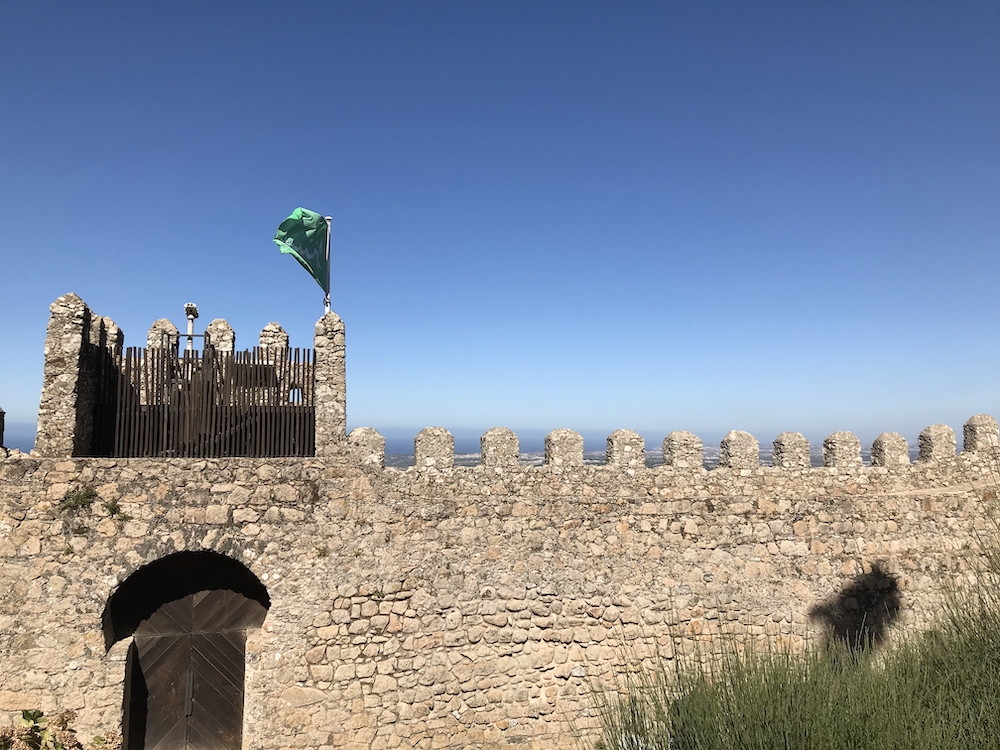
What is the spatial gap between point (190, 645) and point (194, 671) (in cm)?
32

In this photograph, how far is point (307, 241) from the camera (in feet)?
29.0

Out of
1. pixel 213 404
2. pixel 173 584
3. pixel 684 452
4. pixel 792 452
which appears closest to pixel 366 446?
pixel 213 404

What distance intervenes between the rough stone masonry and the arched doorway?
0.34m

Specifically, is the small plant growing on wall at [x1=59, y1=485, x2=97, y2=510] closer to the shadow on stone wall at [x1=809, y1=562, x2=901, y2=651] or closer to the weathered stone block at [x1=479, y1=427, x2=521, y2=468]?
the weathered stone block at [x1=479, y1=427, x2=521, y2=468]

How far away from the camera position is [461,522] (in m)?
7.64

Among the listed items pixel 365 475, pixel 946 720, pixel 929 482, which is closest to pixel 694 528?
pixel 946 720

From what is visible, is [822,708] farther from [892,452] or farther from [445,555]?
[892,452]

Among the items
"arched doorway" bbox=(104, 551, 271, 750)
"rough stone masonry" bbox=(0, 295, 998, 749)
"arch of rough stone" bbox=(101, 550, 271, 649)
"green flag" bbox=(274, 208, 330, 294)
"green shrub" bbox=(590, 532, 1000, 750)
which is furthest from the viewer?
"green flag" bbox=(274, 208, 330, 294)

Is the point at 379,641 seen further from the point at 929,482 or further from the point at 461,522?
the point at 929,482

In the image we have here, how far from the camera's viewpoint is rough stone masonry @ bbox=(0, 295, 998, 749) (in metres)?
6.64

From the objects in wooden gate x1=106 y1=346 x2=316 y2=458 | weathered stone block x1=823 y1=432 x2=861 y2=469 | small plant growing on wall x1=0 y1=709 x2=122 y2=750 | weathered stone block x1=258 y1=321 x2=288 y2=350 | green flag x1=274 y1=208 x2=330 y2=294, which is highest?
green flag x1=274 y1=208 x2=330 y2=294

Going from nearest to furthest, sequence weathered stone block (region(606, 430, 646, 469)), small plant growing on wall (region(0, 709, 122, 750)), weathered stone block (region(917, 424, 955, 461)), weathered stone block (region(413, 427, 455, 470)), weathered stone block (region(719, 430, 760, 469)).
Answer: small plant growing on wall (region(0, 709, 122, 750))
weathered stone block (region(413, 427, 455, 470))
weathered stone block (region(606, 430, 646, 469))
weathered stone block (region(719, 430, 760, 469))
weathered stone block (region(917, 424, 955, 461))

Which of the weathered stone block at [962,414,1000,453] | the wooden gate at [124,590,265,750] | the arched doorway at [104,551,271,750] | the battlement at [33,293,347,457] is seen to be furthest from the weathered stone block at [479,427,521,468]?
the weathered stone block at [962,414,1000,453]

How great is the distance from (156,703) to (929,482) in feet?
36.5
